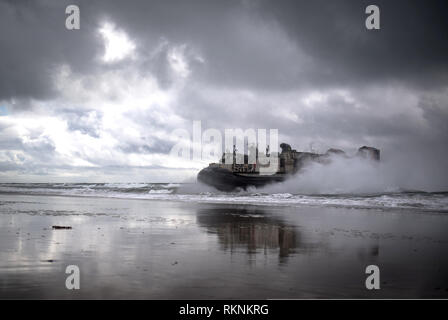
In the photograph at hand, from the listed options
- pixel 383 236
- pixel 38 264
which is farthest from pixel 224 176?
pixel 38 264

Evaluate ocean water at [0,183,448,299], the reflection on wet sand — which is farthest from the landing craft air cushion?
ocean water at [0,183,448,299]

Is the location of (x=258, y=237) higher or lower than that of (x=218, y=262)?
lower

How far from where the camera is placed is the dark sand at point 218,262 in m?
3.46

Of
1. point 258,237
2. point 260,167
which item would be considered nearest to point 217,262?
point 258,237

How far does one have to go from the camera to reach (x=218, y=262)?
4.77m

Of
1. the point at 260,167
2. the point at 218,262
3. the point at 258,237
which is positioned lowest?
the point at 258,237

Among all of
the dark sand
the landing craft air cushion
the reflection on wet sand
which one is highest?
the landing craft air cushion

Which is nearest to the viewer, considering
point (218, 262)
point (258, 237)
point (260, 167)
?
point (218, 262)

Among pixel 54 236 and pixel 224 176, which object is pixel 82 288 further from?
pixel 224 176

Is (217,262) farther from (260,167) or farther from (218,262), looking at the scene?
(260,167)

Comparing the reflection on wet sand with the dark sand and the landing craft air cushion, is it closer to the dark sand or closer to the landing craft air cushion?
the dark sand

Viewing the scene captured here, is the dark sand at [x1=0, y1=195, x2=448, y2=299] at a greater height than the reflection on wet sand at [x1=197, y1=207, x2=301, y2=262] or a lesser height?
greater

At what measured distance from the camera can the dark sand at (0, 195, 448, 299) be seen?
346 centimetres
